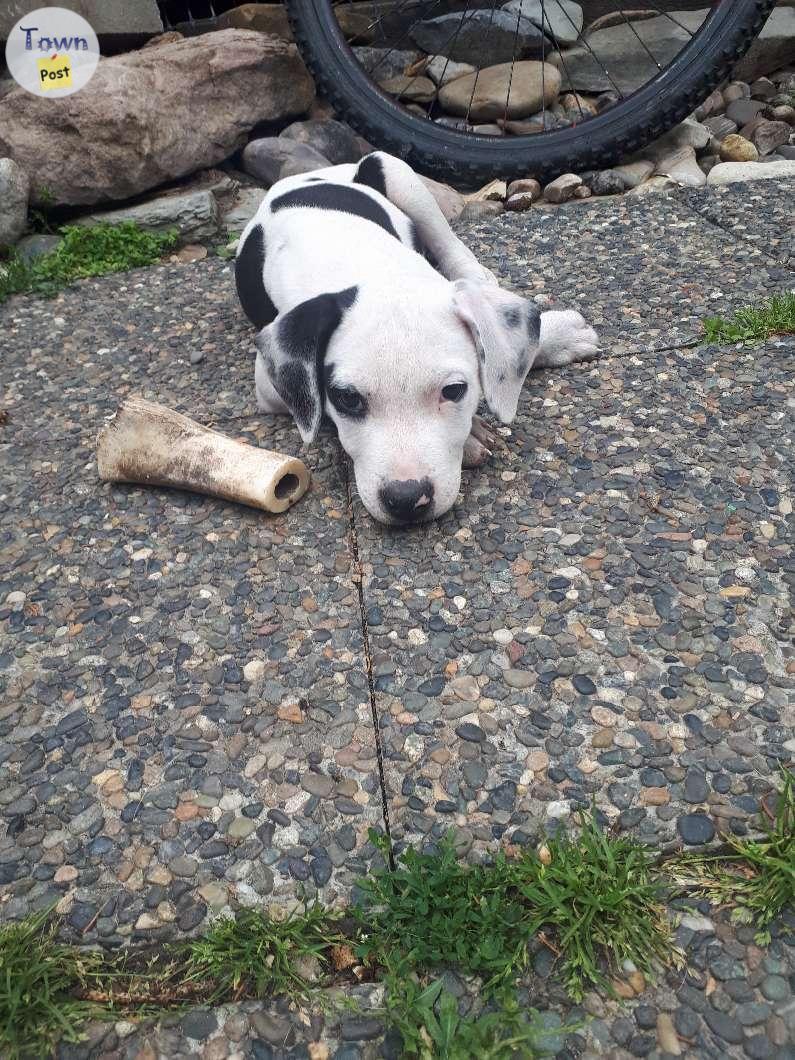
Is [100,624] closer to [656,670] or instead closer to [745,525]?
[656,670]

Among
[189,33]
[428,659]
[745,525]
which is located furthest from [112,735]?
[189,33]

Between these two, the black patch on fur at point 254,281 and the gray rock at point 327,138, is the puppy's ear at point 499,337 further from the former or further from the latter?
the gray rock at point 327,138

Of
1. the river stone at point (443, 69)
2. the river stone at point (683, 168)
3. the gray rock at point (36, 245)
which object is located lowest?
the gray rock at point (36, 245)

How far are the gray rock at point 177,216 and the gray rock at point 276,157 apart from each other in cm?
61

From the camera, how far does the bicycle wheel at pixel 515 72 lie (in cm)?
523

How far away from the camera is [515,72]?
21.7 feet

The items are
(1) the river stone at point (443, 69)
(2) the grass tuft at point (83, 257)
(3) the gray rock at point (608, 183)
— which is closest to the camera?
(2) the grass tuft at point (83, 257)

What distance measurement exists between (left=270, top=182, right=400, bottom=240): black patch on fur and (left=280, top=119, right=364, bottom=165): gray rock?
2.33m

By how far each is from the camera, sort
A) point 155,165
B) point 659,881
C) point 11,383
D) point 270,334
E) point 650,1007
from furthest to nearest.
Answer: point 155,165 < point 11,383 < point 270,334 < point 659,881 < point 650,1007

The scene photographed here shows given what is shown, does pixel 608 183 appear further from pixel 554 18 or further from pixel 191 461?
pixel 191 461

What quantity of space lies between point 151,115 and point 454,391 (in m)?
3.84

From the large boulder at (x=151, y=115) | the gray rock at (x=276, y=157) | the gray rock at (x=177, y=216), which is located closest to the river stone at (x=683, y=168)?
the gray rock at (x=276, y=157)

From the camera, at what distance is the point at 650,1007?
5.39 ft

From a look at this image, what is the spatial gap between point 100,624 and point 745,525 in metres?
2.02
